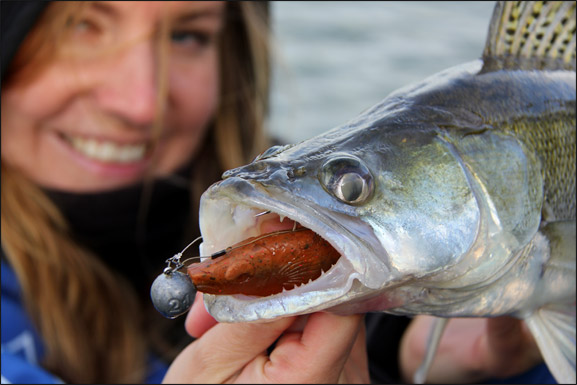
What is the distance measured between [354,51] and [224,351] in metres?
4.87

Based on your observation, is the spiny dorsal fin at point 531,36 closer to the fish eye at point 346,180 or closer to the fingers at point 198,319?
the fish eye at point 346,180

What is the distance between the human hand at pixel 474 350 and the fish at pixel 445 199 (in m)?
0.41

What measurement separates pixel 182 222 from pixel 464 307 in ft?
4.88

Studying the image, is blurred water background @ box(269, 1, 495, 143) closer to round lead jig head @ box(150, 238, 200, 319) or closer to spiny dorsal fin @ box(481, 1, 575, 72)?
spiny dorsal fin @ box(481, 1, 575, 72)

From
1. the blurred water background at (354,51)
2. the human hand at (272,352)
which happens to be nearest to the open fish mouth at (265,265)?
the human hand at (272,352)

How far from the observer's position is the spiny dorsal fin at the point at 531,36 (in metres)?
1.09

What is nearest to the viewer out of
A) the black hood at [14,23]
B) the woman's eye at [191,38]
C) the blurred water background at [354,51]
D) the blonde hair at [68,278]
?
the black hood at [14,23]

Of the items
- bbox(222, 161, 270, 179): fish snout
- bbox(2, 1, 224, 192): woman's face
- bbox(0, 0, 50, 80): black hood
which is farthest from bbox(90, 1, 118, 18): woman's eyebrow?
bbox(222, 161, 270, 179): fish snout

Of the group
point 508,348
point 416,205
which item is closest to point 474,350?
point 508,348

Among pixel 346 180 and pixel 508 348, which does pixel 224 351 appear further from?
pixel 508 348

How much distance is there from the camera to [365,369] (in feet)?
3.99

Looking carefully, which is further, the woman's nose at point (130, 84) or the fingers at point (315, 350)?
the woman's nose at point (130, 84)

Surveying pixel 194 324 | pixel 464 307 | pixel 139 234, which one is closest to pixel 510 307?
pixel 464 307

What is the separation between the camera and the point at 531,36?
1.12 m
